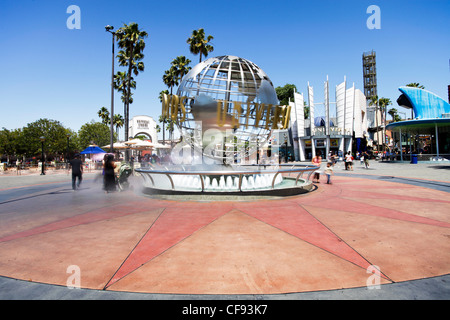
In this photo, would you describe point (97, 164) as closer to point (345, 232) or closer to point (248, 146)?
point (248, 146)

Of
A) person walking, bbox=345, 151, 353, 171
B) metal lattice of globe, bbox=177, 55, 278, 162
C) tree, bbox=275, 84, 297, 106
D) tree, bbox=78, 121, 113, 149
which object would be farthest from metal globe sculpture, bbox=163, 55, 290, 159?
tree, bbox=275, 84, 297, 106

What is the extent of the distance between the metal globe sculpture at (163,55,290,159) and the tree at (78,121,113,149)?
52.9 metres

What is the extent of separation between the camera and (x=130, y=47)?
25.8 m

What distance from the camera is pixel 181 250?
388cm

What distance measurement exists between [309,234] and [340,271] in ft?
4.64

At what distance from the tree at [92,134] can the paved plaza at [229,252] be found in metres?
54.9

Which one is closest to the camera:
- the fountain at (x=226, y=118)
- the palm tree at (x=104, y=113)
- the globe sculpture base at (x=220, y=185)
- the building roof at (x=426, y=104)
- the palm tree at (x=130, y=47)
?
the globe sculpture base at (x=220, y=185)

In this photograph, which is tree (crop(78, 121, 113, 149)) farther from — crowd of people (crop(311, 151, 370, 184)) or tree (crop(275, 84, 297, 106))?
crowd of people (crop(311, 151, 370, 184))

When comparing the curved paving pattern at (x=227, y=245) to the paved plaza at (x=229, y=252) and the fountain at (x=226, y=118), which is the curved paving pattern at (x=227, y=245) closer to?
the paved plaza at (x=229, y=252)

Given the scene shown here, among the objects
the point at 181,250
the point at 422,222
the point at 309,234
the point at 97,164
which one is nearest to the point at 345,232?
the point at 309,234

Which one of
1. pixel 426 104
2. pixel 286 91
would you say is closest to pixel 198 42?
pixel 426 104

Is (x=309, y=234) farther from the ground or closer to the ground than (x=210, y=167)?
closer to the ground

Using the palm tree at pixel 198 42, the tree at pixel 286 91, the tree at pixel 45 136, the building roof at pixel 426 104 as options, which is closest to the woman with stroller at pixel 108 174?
the palm tree at pixel 198 42

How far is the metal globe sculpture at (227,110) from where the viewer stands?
974cm
